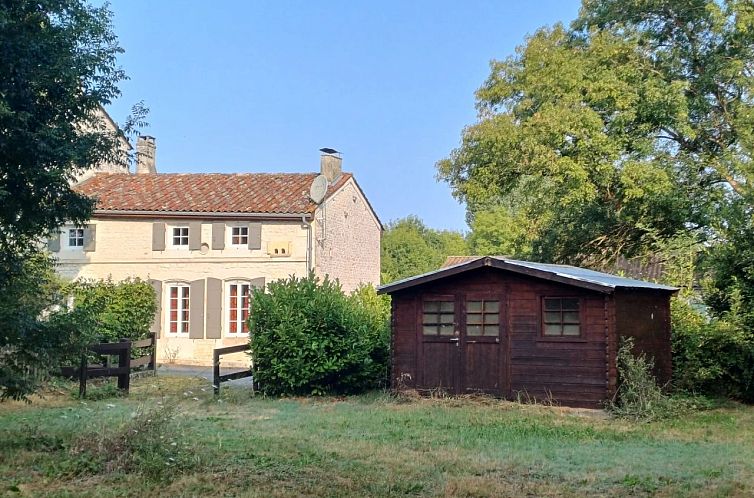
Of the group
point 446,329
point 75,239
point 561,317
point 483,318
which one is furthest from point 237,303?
point 561,317

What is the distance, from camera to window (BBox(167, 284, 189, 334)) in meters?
24.9

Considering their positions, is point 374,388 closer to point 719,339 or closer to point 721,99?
point 719,339

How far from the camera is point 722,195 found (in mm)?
19750

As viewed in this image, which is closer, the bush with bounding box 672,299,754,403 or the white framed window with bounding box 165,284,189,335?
the bush with bounding box 672,299,754,403

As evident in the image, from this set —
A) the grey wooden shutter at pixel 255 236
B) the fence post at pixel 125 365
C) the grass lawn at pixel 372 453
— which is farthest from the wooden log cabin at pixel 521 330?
the grey wooden shutter at pixel 255 236

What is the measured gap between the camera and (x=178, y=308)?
2503cm

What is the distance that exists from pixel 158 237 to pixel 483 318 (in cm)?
1461

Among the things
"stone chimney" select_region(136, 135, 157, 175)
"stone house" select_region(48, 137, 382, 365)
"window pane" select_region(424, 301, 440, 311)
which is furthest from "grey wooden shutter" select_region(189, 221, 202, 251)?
"window pane" select_region(424, 301, 440, 311)

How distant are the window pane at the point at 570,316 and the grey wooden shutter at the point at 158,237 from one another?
15.8 metres

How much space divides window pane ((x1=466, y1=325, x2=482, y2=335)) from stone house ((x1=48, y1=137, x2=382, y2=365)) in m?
11.3

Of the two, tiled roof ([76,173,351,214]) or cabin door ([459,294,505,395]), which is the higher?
tiled roof ([76,173,351,214])

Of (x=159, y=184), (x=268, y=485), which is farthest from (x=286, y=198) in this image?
(x=268, y=485)

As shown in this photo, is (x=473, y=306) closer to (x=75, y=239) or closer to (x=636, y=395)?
(x=636, y=395)

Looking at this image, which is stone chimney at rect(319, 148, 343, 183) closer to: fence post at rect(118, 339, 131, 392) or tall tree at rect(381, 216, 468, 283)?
fence post at rect(118, 339, 131, 392)
